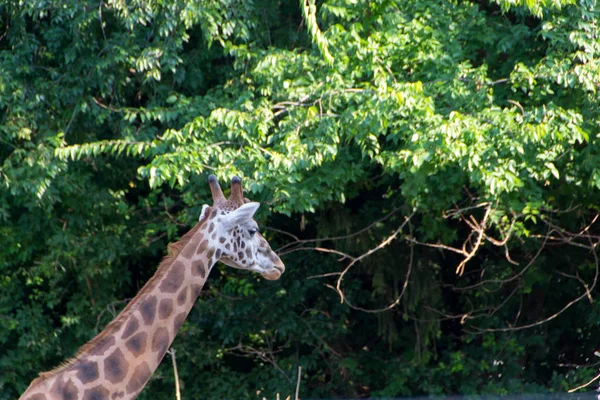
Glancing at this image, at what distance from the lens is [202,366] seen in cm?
945

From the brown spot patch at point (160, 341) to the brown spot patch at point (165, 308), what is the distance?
6 cm

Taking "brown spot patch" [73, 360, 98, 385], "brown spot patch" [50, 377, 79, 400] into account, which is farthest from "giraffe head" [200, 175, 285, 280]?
"brown spot patch" [50, 377, 79, 400]

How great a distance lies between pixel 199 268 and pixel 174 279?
0.44 ft

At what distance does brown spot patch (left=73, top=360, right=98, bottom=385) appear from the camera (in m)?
4.04

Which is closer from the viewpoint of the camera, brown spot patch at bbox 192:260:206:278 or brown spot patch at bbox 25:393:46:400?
brown spot patch at bbox 25:393:46:400

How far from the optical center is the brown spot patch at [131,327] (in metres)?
4.22

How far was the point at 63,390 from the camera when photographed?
398 centimetres

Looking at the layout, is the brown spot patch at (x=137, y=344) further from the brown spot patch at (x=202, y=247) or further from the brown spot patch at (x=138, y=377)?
the brown spot patch at (x=202, y=247)

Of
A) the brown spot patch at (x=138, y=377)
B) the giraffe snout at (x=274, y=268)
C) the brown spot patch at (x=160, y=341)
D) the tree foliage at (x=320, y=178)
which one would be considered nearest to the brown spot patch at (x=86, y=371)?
the brown spot patch at (x=138, y=377)

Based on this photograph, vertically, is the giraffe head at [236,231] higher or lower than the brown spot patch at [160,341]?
higher

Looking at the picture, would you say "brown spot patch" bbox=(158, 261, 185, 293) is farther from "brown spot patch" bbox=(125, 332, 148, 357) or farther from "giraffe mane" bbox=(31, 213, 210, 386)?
"brown spot patch" bbox=(125, 332, 148, 357)

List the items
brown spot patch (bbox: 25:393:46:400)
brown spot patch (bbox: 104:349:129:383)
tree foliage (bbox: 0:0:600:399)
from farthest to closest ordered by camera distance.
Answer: tree foliage (bbox: 0:0:600:399) < brown spot patch (bbox: 104:349:129:383) < brown spot patch (bbox: 25:393:46:400)

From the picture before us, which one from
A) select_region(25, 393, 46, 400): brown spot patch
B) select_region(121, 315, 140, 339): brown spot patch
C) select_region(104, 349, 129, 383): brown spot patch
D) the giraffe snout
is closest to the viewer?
select_region(25, 393, 46, 400): brown spot patch

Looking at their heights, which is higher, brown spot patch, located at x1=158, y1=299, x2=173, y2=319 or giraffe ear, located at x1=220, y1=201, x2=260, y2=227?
giraffe ear, located at x1=220, y1=201, x2=260, y2=227
